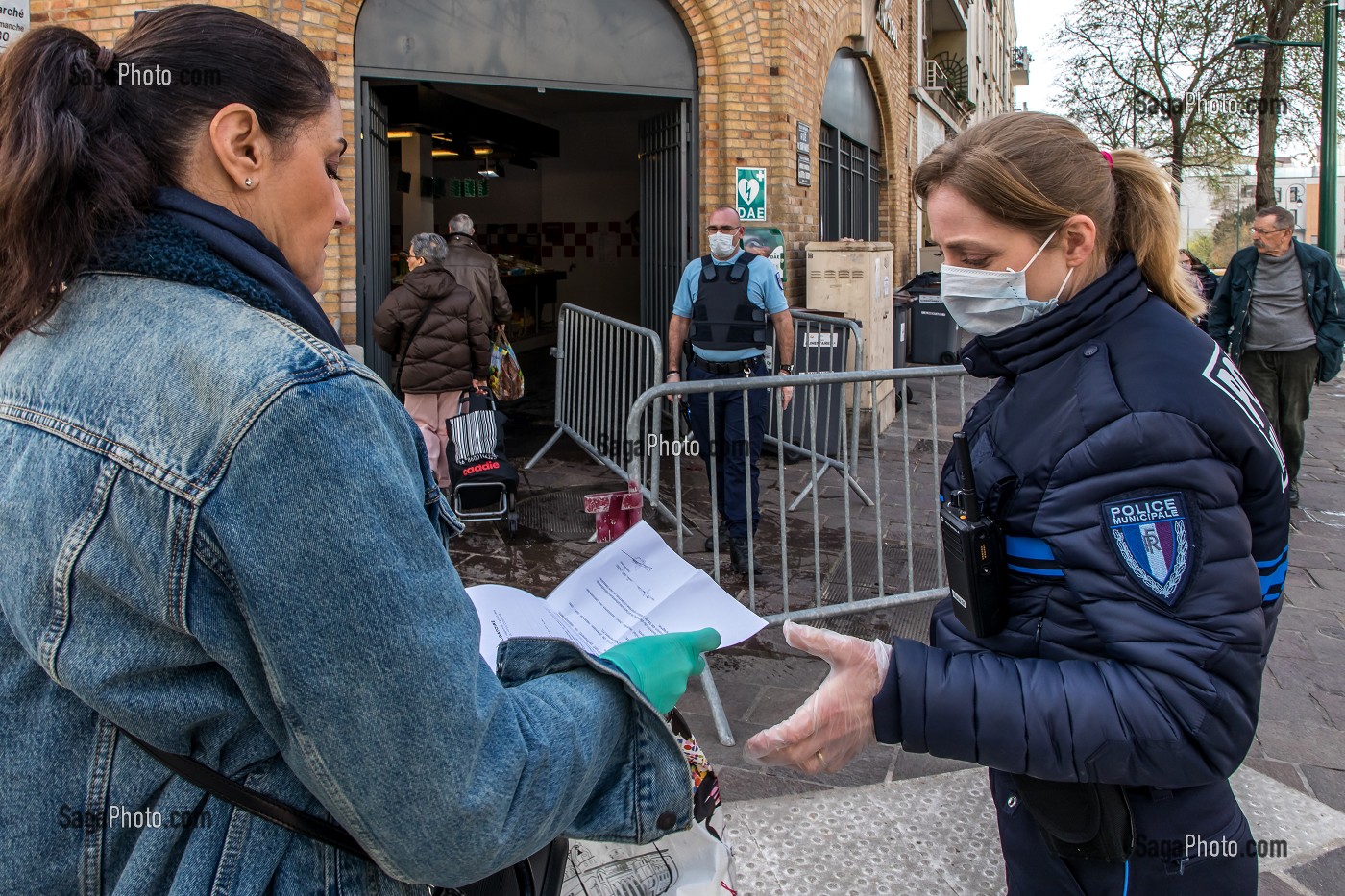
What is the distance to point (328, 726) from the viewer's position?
38.4 inches

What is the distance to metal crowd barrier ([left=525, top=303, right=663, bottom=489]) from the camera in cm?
754

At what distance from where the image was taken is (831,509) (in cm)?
716

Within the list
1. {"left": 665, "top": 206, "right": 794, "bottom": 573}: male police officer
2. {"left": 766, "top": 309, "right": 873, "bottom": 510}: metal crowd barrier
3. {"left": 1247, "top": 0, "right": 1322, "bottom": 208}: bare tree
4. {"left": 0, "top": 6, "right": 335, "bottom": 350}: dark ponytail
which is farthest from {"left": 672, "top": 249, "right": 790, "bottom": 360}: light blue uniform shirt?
{"left": 1247, "top": 0, "right": 1322, "bottom": 208}: bare tree

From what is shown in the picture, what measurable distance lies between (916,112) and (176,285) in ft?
58.1

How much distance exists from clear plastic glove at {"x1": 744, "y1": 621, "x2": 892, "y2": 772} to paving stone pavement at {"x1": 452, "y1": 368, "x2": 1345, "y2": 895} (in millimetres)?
1748

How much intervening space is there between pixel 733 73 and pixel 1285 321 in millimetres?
4803

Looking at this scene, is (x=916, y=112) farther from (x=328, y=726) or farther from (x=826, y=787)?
(x=328, y=726)

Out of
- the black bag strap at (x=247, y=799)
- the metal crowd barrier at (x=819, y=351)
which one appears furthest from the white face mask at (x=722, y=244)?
the black bag strap at (x=247, y=799)

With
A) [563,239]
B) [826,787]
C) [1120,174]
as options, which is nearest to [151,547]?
[1120,174]

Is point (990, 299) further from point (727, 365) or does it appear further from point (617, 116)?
point (617, 116)

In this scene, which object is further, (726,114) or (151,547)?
(726,114)

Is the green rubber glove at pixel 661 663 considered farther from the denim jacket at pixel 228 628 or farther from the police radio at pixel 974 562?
the police radio at pixel 974 562

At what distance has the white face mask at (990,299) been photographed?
178 cm

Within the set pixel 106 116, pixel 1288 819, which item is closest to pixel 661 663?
pixel 106 116
